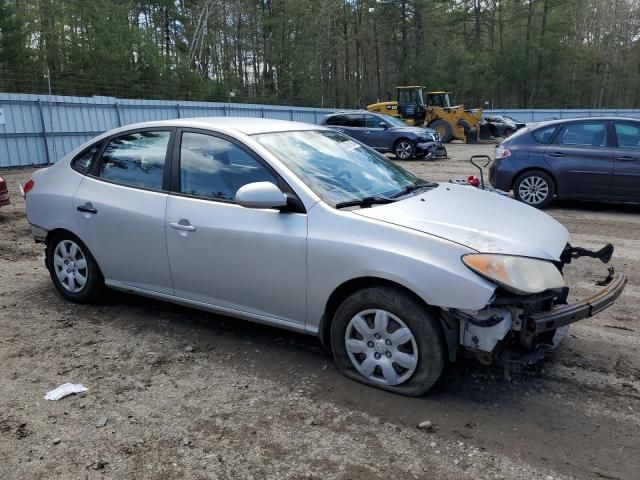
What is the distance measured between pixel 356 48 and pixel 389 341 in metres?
56.3

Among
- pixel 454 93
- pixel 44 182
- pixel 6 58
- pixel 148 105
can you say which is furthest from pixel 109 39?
pixel 454 93

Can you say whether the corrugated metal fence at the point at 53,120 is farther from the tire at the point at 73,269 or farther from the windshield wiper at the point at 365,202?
the windshield wiper at the point at 365,202

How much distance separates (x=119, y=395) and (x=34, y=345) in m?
1.18

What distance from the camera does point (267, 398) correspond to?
3402 mm

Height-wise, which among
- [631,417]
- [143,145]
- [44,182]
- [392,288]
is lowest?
[631,417]

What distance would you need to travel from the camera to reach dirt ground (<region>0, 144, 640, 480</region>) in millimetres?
2775

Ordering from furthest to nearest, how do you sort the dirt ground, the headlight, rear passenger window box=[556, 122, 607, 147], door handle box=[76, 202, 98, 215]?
rear passenger window box=[556, 122, 607, 147] → door handle box=[76, 202, 98, 215] → the headlight → the dirt ground

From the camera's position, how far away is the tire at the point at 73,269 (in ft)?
15.7

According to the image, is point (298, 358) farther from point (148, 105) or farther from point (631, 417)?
point (148, 105)

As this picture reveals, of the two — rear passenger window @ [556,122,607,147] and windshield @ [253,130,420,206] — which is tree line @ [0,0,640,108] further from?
windshield @ [253,130,420,206]

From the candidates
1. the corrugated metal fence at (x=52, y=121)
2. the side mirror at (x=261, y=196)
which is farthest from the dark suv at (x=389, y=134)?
the side mirror at (x=261, y=196)

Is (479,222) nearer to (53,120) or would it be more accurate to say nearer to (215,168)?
(215,168)

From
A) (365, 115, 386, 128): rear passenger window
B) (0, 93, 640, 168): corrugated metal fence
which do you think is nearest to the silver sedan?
(0, 93, 640, 168): corrugated metal fence

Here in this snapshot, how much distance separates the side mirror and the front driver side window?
23 centimetres
